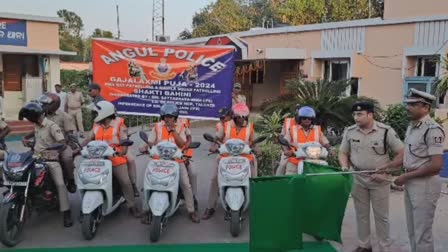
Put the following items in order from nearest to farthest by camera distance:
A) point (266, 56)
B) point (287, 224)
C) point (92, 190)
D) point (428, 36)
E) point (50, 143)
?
point (287, 224), point (92, 190), point (50, 143), point (428, 36), point (266, 56)

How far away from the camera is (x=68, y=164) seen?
600cm

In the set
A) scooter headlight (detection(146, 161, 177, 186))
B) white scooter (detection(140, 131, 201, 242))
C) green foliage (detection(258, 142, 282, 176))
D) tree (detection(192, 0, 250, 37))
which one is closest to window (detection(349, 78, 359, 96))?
green foliage (detection(258, 142, 282, 176))

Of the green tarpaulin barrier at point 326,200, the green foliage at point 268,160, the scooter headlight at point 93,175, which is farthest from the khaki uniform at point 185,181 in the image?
the green foliage at point 268,160

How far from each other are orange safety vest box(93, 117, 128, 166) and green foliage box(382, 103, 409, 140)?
18.3 ft

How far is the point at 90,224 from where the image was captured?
16.8 feet

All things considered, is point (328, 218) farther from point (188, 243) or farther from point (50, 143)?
point (50, 143)

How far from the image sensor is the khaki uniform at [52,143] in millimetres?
5543

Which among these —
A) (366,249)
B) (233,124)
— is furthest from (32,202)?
(366,249)

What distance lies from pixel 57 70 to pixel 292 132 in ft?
44.3

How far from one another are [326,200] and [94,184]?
2.53 metres

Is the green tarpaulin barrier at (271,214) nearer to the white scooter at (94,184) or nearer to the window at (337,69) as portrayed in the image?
the white scooter at (94,184)

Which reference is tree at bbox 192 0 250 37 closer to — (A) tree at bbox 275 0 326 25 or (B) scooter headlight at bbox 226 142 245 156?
(A) tree at bbox 275 0 326 25

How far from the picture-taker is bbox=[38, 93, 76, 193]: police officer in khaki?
19.4ft

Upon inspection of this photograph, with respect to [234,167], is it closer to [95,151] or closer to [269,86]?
[95,151]
